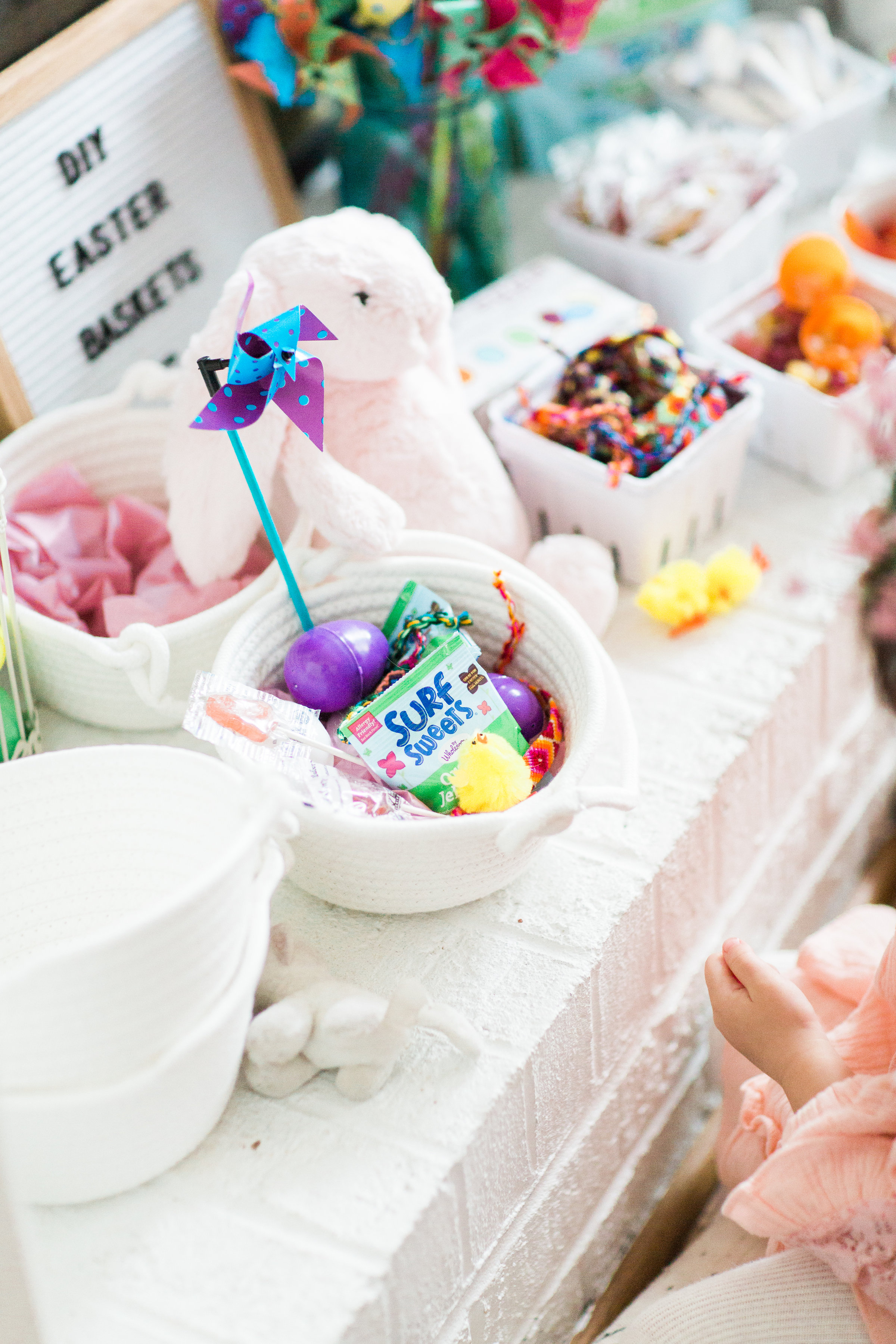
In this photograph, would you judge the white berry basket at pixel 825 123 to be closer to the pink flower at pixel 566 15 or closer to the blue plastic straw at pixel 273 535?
the pink flower at pixel 566 15

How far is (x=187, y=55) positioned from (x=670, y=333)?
0.53 metres

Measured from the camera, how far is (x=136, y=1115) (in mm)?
668

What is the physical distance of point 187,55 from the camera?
1138 mm

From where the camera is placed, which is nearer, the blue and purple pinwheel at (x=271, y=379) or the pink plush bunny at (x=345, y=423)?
the blue and purple pinwheel at (x=271, y=379)

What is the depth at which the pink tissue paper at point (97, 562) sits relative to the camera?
3.19ft

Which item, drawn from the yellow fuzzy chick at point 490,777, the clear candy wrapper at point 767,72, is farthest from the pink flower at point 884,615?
the clear candy wrapper at point 767,72

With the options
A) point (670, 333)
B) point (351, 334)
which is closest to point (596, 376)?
point (670, 333)

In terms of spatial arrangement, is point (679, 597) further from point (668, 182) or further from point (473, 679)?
point (668, 182)

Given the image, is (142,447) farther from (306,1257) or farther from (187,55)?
(306,1257)

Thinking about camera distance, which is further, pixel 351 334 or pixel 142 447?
pixel 142 447

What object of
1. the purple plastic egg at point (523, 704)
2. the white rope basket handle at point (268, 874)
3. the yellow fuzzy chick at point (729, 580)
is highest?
the white rope basket handle at point (268, 874)

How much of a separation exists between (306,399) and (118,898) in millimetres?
360

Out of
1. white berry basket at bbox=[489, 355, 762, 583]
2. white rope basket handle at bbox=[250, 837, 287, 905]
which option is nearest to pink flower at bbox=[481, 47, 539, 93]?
white berry basket at bbox=[489, 355, 762, 583]

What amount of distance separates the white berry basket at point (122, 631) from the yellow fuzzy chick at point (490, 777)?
Result: 0.71 feet
